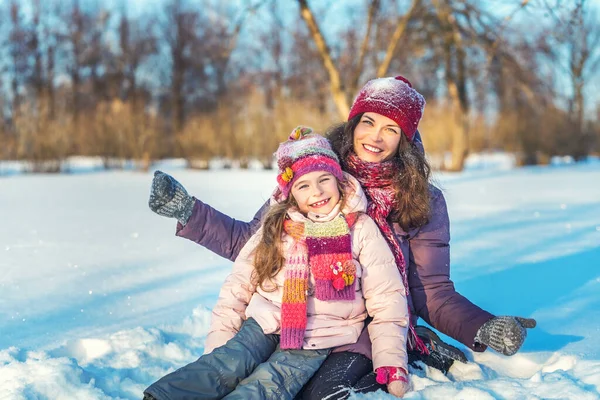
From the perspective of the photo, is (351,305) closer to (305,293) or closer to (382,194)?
(305,293)

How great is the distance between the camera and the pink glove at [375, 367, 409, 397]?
1905mm

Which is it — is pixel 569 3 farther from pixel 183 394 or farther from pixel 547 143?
pixel 547 143

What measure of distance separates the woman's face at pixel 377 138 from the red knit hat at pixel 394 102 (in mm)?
29

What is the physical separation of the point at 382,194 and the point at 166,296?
5.21ft

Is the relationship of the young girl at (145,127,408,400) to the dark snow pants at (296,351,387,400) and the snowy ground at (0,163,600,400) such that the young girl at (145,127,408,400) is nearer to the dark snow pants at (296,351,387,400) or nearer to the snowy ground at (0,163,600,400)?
the dark snow pants at (296,351,387,400)

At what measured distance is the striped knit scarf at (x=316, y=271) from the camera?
78.4 inches

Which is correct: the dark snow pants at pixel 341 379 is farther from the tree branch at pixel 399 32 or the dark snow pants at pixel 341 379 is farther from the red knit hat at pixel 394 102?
the tree branch at pixel 399 32

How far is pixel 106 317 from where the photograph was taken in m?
2.92

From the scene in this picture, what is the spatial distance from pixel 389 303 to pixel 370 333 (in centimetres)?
13

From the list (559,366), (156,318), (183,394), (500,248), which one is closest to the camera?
(183,394)

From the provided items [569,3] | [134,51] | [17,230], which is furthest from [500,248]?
[134,51]

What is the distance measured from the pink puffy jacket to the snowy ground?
8.9 inches

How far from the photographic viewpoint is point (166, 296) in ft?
10.9

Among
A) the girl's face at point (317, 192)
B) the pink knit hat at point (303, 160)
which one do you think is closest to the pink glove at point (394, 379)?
the girl's face at point (317, 192)
